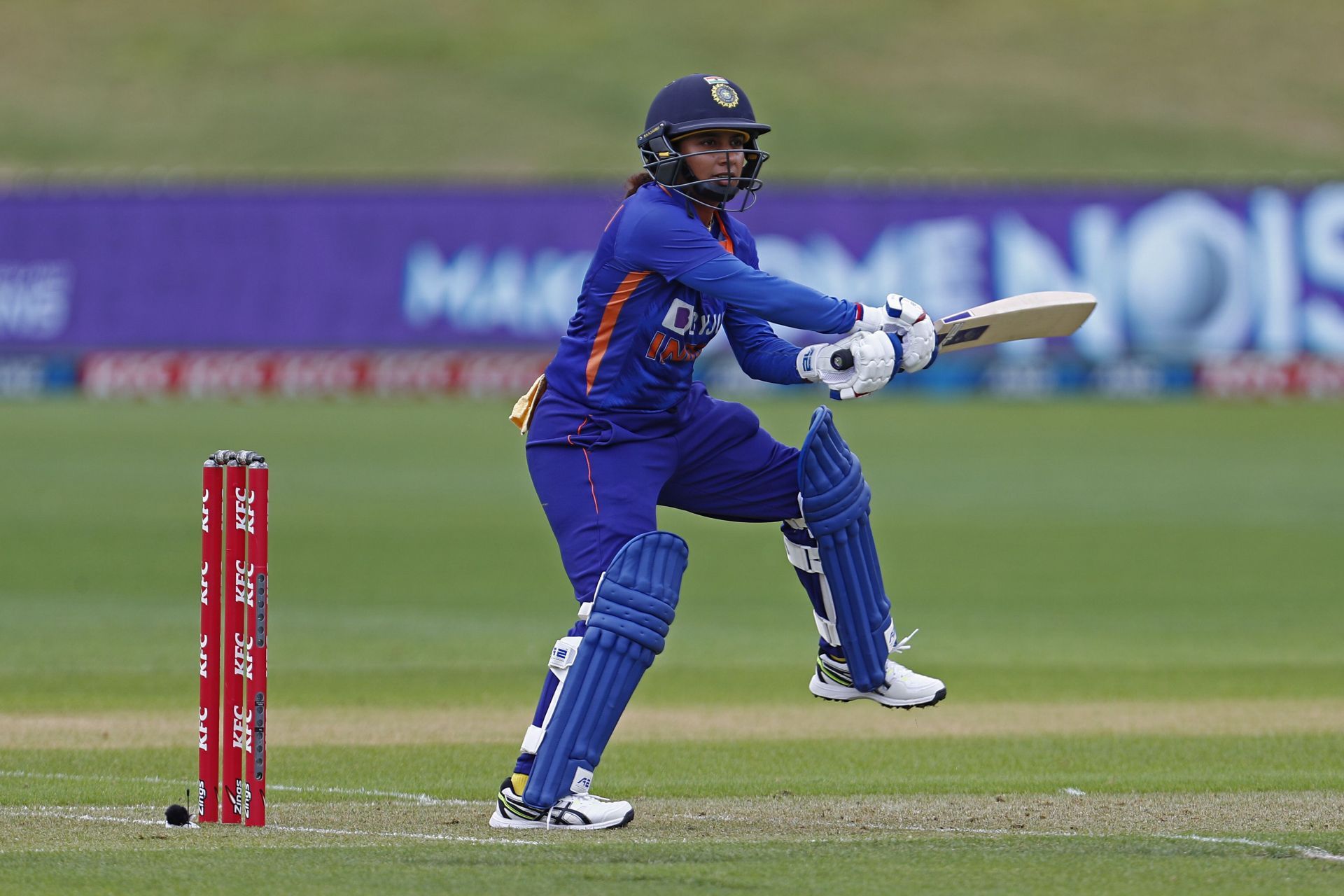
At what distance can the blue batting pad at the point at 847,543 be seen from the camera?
6715 mm

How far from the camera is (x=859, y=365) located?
6.28 m

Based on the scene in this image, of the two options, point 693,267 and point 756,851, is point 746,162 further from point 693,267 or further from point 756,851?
point 756,851

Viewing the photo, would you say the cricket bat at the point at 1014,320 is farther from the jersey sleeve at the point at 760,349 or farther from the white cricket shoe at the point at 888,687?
the white cricket shoe at the point at 888,687

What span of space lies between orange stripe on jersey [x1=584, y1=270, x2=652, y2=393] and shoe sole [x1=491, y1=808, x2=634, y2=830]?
1.26 metres

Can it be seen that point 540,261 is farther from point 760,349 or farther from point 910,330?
point 910,330

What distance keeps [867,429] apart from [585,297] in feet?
64.0


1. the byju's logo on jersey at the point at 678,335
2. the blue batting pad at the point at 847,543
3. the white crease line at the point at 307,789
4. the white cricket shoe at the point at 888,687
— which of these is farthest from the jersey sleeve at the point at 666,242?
the white crease line at the point at 307,789

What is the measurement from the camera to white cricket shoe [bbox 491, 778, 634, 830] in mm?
6109

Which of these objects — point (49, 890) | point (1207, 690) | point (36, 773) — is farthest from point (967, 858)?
point (1207, 690)

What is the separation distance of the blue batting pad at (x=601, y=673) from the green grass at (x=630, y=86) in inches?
1785

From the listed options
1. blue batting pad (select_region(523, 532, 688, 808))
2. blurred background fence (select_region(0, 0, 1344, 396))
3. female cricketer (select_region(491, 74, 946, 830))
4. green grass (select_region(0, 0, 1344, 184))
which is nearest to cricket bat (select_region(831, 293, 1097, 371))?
female cricketer (select_region(491, 74, 946, 830))

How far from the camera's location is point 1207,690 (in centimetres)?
997

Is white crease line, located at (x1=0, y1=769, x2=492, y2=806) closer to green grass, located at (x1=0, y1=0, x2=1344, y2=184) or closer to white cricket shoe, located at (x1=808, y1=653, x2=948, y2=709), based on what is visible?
white cricket shoe, located at (x1=808, y1=653, x2=948, y2=709)

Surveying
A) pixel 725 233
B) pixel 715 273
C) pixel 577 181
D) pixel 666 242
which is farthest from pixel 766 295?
pixel 577 181
